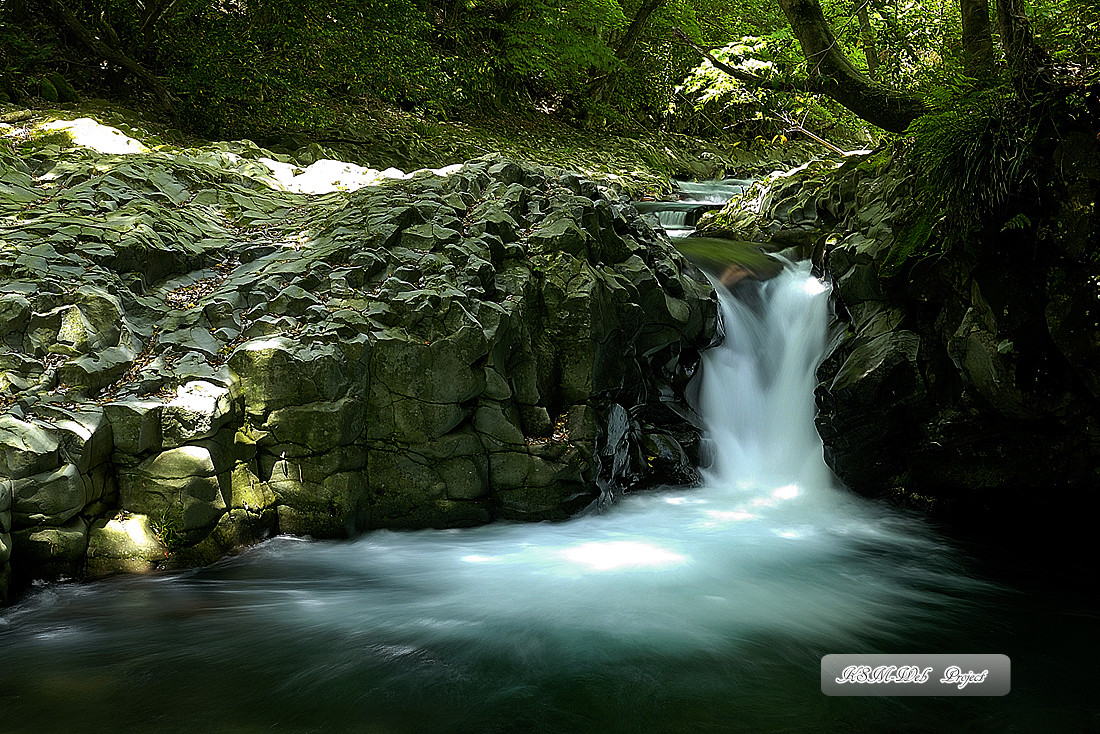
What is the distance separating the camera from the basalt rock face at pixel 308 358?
4918mm

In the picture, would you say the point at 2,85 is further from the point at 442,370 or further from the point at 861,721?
the point at 861,721

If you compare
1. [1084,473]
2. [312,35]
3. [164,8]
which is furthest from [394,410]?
[164,8]

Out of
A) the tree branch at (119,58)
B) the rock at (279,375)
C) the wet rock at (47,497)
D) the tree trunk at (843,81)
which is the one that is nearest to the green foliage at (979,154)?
the tree trunk at (843,81)

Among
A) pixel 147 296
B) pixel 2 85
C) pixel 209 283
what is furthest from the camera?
pixel 2 85

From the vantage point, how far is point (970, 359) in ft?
19.9

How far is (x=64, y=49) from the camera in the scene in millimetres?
11852

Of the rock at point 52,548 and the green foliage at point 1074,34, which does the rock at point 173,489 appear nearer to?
the rock at point 52,548

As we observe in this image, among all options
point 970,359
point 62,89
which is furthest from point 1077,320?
point 62,89

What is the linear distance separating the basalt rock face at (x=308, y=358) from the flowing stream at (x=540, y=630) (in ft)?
1.24

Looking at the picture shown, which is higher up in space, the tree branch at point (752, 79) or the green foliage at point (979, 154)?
the tree branch at point (752, 79)

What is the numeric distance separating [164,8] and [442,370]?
10118 mm

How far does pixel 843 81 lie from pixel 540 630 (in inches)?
271

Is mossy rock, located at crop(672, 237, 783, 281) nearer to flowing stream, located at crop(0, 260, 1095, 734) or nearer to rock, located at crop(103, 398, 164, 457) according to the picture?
flowing stream, located at crop(0, 260, 1095, 734)

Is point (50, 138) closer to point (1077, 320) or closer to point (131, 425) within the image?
point (131, 425)
